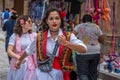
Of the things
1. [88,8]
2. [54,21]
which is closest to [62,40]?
[54,21]

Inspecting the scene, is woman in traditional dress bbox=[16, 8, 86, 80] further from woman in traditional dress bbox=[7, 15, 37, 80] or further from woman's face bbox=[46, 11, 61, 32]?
woman in traditional dress bbox=[7, 15, 37, 80]

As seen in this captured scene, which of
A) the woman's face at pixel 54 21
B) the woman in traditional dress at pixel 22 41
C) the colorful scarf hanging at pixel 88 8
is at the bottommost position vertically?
the woman in traditional dress at pixel 22 41

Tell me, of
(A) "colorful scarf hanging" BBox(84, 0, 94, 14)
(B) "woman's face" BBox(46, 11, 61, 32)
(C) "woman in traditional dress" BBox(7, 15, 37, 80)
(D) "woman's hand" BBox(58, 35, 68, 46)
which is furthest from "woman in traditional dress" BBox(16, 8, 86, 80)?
(A) "colorful scarf hanging" BBox(84, 0, 94, 14)

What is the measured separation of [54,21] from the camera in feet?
14.0

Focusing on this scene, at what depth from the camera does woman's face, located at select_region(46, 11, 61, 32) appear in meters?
4.29

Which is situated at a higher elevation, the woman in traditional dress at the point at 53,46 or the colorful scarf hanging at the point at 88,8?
the colorful scarf hanging at the point at 88,8

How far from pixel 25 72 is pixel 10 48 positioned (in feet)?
2.17

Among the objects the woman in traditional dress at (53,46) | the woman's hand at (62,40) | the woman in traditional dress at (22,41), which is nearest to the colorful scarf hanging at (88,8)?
the woman in traditional dress at (22,41)

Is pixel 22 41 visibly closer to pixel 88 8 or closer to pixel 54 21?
pixel 54 21

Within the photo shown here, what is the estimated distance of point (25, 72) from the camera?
20.9 ft

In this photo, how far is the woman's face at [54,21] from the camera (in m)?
4.29

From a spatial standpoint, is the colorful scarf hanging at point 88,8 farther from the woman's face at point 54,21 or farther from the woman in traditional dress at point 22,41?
the woman's face at point 54,21

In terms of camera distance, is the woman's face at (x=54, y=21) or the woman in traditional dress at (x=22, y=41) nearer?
the woman's face at (x=54, y=21)

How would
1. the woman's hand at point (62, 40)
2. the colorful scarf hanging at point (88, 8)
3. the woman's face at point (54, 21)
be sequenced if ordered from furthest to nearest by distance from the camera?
the colorful scarf hanging at point (88, 8) → the woman's face at point (54, 21) → the woman's hand at point (62, 40)
